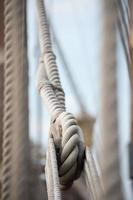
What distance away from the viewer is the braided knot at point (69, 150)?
49 cm

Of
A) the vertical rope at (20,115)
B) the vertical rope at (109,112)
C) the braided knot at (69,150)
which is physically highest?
the vertical rope at (20,115)

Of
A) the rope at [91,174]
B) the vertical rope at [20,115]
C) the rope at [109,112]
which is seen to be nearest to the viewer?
the rope at [109,112]

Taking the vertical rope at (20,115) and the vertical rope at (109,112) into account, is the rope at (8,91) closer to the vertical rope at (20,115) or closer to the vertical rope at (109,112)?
the vertical rope at (20,115)

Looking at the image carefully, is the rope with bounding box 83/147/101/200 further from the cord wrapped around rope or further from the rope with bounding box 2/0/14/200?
the rope with bounding box 2/0/14/200

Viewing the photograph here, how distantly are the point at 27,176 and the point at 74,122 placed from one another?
0.63ft

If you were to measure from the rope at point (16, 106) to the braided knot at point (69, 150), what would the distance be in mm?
156

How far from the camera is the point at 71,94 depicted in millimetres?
1855

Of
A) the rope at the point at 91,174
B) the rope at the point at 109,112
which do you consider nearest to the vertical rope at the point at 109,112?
the rope at the point at 109,112

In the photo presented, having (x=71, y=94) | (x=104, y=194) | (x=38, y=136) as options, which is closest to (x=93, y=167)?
(x=104, y=194)

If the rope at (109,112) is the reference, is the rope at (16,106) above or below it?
above

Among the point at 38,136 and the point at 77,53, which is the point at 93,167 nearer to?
the point at 38,136

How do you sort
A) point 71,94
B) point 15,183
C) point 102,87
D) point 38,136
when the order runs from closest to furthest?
point 102,87 → point 15,183 → point 38,136 → point 71,94

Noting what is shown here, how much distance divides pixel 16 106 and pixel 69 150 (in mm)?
200

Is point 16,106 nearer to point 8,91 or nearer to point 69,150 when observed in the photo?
point 8,91
